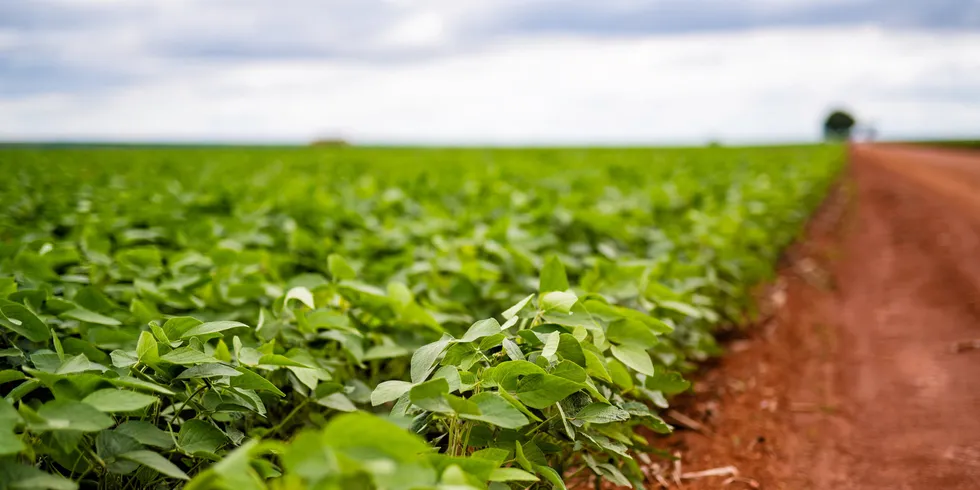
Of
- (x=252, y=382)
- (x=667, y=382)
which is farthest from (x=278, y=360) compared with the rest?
(x=667, y=382)

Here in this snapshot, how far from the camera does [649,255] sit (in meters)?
3.37

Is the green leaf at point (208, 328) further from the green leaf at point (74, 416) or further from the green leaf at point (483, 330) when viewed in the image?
the green leaf at point (483, 330)

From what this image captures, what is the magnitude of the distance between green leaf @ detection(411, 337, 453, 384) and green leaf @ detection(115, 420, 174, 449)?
0.49 m

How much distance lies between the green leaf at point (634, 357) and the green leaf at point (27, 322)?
1404 mm

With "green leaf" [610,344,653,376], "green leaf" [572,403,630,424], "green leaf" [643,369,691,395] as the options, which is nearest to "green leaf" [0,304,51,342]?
"green leaf" [572,403,630,424]

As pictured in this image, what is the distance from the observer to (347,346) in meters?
1.88

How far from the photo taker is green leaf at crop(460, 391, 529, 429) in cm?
117

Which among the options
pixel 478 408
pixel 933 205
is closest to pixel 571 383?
pixel 478 408

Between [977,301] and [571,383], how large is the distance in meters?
4.52

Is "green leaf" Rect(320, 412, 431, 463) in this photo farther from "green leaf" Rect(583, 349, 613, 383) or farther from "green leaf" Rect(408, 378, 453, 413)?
"green leaf" Rect(583, 349, 613, 383)

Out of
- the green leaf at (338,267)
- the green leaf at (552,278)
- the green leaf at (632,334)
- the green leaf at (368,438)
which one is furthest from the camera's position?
the green leaf at (338,267)

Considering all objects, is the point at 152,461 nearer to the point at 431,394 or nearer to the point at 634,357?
the point at 431,394

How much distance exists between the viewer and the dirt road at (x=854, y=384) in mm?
2424

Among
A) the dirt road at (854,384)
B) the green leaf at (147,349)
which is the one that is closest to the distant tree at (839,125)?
the dirt road at (854,384)
